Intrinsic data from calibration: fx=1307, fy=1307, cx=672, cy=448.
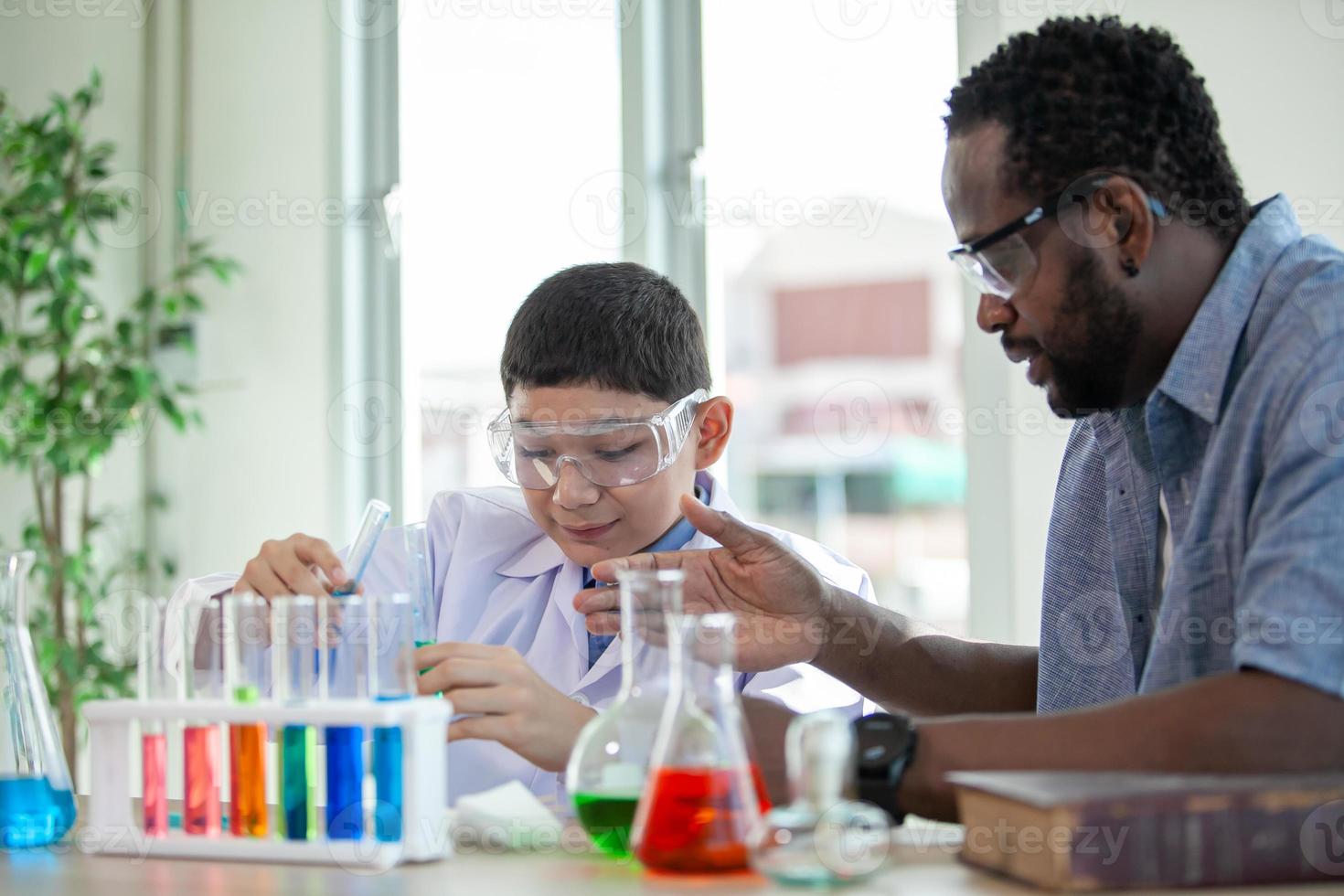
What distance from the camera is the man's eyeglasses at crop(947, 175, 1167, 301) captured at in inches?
57.9

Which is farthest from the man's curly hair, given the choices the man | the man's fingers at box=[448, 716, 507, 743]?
the man's fingers at box=[448, 716, 507, 743]

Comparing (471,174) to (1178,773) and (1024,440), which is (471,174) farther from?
(1178,773)

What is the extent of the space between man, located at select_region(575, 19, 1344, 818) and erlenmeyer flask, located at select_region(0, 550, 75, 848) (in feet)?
2.01

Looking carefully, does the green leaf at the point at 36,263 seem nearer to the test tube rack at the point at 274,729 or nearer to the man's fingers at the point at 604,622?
the man's fingers at the point at 604,622

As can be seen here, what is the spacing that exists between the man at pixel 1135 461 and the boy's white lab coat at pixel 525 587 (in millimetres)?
212

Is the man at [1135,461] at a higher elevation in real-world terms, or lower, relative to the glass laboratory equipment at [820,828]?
higher

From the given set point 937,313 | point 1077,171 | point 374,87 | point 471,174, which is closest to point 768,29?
point 471,174

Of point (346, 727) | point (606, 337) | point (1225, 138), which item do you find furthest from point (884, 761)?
point (1225, 138)

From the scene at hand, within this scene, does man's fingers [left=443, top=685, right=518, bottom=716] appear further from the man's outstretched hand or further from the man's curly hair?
the man's curly hair

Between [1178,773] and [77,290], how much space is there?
355cm

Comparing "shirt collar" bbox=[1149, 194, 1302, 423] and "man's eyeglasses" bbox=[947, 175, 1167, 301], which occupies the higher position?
"man's eyeglasses" bbox=[947, 175, 1167, 301]

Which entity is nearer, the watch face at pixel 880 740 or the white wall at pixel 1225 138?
the watch face at pixel 880 740

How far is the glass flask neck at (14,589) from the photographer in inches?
52.4

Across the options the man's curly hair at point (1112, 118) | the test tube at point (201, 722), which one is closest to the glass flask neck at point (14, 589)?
the test tube at point (201, 722)
